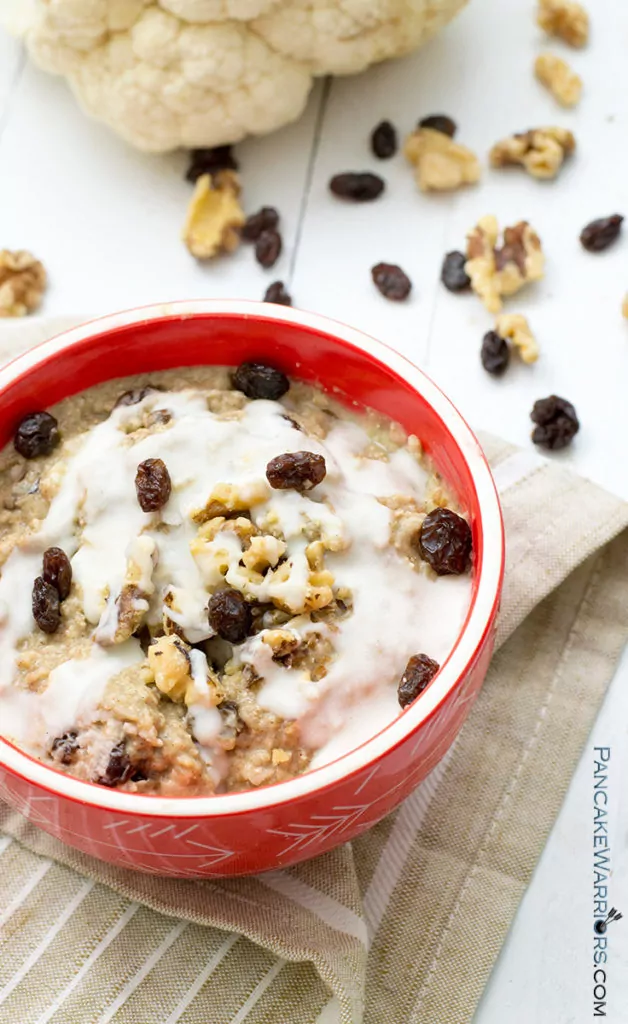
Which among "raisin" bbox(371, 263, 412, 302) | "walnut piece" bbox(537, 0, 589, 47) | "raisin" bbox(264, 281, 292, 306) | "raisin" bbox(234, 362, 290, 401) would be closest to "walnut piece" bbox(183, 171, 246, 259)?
"raisin" bbox(264, 281, 292, 306)

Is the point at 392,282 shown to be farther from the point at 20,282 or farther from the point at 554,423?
the point at 20,282

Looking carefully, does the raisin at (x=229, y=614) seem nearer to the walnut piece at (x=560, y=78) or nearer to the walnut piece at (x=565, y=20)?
the walnut piece at (x=560, y=78)

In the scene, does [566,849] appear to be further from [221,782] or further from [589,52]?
Answer: [589,52]

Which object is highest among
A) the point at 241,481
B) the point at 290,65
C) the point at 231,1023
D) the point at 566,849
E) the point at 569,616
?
the point at 290,65

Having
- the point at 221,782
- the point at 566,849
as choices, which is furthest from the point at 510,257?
the point at 221,782

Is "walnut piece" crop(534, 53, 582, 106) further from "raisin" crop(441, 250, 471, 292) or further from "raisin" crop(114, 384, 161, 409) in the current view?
"raisin" crop(114, 384, 161, 409)

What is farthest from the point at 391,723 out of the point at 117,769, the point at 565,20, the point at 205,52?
the point at 565,20
